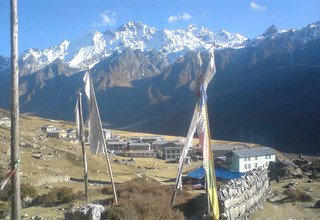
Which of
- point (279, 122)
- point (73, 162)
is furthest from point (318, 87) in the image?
point (73, 162)

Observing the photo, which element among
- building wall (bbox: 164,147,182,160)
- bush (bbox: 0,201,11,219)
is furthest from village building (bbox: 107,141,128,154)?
bush (bbox: 0,201,11,219)

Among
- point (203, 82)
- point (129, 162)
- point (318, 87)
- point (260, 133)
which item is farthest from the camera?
point (318, 87)

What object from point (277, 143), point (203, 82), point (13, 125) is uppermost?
point (203, 82)

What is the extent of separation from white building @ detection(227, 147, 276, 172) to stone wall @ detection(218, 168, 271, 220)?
116 feet

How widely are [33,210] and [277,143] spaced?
138 metres

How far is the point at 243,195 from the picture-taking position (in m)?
22.7

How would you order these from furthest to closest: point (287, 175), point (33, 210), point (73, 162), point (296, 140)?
point (296, 140) < point (73, 162) < point (287, 175) < point (33, 210)

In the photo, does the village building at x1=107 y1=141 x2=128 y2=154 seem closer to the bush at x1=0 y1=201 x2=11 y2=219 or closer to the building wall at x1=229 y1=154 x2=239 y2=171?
the building wall at x1=229 y1=154 x2=239 y2=171

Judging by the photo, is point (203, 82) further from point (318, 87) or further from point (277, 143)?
point (318, 87)

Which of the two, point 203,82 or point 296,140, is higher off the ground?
point 203,82

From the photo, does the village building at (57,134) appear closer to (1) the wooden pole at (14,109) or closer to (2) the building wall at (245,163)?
(2) the building wall at (245,163)

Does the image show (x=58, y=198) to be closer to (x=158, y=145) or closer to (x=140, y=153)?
(x=140, y=153)

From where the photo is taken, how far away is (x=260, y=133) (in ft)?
566

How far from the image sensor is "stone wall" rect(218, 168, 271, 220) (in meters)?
19.4
